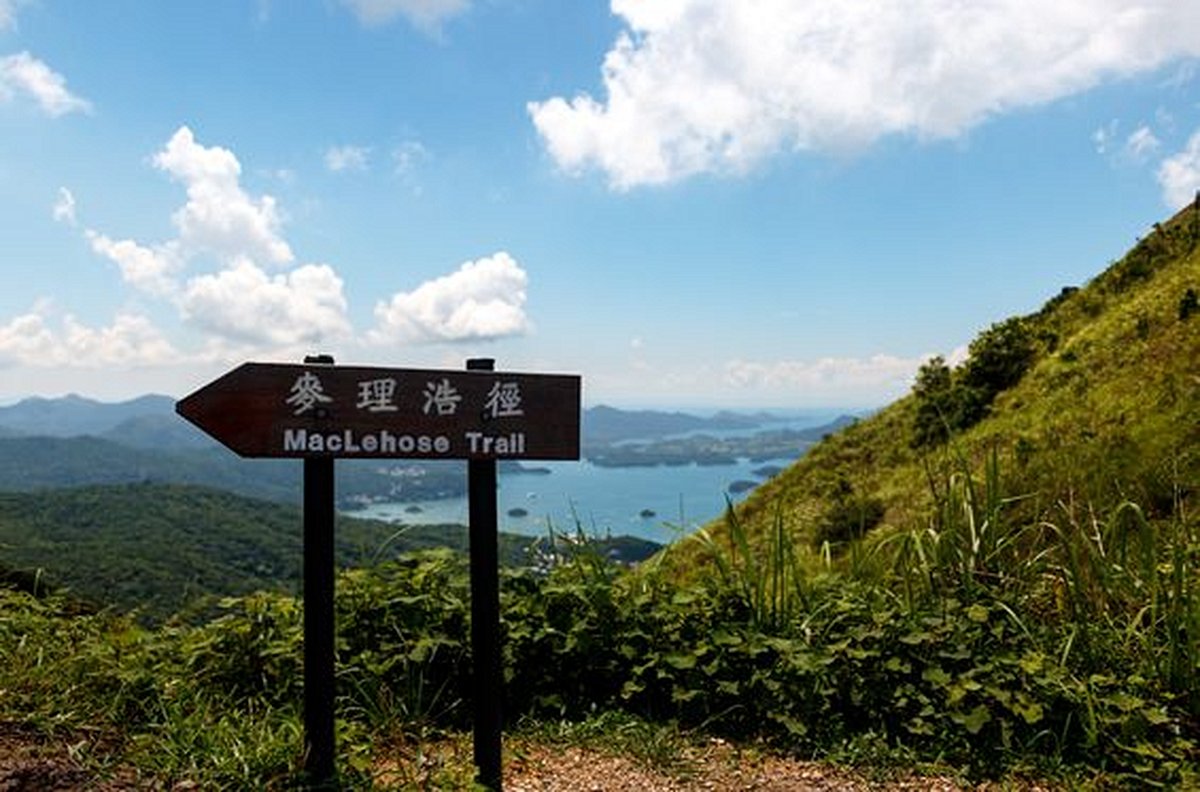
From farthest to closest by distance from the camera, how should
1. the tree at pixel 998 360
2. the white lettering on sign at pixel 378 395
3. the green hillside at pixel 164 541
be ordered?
the tree at pixel 998 360
the green hillside at pixel 164 541
the white lettering on sign at pixel 378 395

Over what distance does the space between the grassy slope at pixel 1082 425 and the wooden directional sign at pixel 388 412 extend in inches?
61.7

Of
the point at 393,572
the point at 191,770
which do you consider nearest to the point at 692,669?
the point at 393,572

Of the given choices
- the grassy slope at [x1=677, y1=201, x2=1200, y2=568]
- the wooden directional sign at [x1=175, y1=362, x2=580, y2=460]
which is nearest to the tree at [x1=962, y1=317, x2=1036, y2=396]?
the grassy slope at [x1=677, y1=201, x2=1200, y2=568]

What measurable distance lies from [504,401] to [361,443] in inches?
25.0

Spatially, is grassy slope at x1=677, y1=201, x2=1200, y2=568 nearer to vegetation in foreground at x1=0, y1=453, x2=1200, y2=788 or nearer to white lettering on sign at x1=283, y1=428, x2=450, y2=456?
vegetation in foreground at x1=0, y1=453, x2=1200, y2=788

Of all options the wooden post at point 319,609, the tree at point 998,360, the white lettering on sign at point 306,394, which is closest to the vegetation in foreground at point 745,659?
the wooden post at point 319,609

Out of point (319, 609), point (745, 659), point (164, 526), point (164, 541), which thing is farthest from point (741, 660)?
point (164, 526)

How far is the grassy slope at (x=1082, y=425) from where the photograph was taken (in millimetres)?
6797

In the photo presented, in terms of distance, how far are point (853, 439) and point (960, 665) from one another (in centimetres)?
1489

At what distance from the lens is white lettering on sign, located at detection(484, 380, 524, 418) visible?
3.54 metres

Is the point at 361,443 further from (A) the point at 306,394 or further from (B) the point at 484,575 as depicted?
(B) the point at 484,575

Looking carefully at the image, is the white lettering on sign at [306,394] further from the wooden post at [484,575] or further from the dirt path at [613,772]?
the dirt path at [613,772]

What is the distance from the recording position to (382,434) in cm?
334

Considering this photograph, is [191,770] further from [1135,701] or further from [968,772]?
[1135,701]
